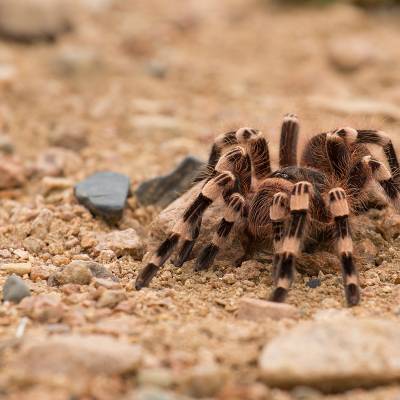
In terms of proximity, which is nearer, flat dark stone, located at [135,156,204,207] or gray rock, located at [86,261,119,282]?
gray rock, located at [86,261,119,282]

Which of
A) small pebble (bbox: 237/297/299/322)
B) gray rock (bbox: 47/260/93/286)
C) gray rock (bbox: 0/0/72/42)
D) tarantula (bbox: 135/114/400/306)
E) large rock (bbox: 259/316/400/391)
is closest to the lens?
large rock (bbox: 259/316/400/391)

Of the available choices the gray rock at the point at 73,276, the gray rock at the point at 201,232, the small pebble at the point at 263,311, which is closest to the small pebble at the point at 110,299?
the gray rock at the point at 73,276

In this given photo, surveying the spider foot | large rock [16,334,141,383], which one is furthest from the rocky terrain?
the spider foot

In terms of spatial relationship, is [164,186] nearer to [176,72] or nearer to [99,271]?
[99,271]

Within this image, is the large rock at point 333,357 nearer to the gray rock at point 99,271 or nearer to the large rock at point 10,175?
the gray rock at point 99,271

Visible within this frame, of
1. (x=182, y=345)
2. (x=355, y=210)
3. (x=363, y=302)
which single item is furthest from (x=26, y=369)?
(x=355, y=210)

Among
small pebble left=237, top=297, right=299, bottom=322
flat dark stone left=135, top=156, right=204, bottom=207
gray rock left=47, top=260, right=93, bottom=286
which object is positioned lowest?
gray rock left=47, top=260, right=93, bottom=286

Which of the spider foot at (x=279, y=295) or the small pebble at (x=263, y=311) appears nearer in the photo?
the small pebble at (x=263, y=311)

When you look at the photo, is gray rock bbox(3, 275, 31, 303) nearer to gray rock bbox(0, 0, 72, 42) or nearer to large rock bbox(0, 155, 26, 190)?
large rock bbox(0, 155, 26, 190)
